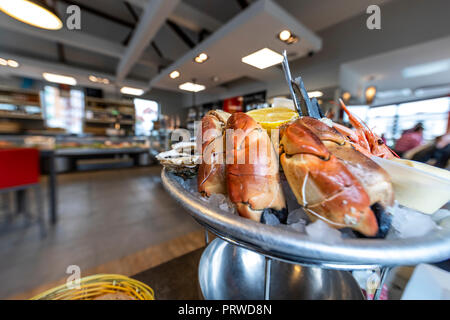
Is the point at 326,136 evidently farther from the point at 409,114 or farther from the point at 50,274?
the point at 409,114

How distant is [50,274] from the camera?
1.18m

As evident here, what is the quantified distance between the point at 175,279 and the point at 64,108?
7640mm

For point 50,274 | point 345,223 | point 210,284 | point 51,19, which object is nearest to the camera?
point 345,223

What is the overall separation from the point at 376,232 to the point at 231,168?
21 centimetres

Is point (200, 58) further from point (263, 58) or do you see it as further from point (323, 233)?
point (323, 233)

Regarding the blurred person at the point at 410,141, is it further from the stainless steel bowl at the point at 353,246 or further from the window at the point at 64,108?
the window at the point at 64,108

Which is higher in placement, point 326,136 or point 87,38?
point 87,38

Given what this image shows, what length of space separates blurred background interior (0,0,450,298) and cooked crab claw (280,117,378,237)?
26 cm

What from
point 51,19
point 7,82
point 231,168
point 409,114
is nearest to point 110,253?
point 231,168

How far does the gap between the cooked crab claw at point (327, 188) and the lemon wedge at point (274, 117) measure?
0.13 meters

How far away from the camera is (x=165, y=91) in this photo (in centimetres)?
110

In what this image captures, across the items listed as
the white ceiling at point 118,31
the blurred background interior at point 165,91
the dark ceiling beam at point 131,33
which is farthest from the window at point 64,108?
the dark ceiling beam at point 131,33

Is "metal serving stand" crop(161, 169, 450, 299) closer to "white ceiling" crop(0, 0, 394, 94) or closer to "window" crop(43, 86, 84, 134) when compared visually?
"white ceiling" crop(0, 0, 394, 94)

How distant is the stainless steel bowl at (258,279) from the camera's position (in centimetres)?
44
